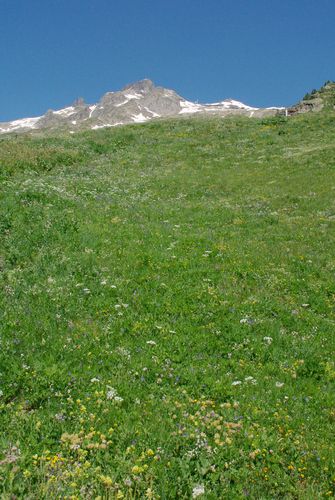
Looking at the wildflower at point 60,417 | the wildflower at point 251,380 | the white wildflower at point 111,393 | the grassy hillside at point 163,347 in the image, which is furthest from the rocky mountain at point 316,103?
the wildflower at point 60,417

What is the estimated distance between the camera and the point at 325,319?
11375 mm

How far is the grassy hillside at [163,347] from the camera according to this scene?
249 inches

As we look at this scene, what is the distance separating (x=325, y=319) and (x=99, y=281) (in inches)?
268

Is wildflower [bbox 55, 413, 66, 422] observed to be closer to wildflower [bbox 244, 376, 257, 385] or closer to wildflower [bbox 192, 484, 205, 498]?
wildflower [bbox 192, 484, 205, 498]

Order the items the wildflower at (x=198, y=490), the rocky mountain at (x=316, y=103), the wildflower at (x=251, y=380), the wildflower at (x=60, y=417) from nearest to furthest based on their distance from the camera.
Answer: the wildflower at (x=198, y=490) < the wildflower at (x=60, y=417) < the wildflower at (x=251, y=380) < the rocky mountain at (x=316, y=103)

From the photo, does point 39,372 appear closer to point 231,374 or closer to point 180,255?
point 231,374

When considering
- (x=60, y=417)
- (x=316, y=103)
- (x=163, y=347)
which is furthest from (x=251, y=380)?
(x=316, y=103)

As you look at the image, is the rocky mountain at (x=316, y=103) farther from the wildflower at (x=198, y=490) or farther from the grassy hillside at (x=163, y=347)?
the wildflower at (x=198, y=490)

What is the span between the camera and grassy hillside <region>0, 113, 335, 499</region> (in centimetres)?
632

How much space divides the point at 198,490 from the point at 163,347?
3852 mm

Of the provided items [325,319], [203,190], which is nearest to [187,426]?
[325,319]

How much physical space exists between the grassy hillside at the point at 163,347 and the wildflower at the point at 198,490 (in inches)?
0.7

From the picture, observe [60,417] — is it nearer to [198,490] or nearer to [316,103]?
[198,490]

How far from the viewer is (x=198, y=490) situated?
236 inches
